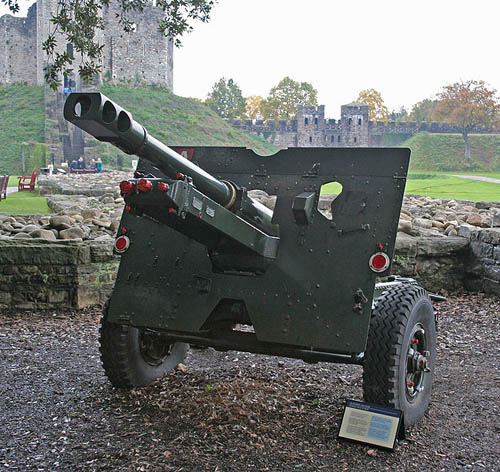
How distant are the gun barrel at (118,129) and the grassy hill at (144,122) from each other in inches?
1511

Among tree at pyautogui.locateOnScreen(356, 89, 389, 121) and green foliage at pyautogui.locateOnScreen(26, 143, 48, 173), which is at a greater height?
tree at pyautogui.locateOnScreen(356, 89, 389, 121)

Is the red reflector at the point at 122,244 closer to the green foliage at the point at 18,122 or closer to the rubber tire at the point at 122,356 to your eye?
the rubber tire at the point at 122,356

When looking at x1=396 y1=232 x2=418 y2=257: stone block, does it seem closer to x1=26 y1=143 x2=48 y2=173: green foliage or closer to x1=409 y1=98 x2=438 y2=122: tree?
x1=26 y1=143 x2=48 y2=173: green foliage

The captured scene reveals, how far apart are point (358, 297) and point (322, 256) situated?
348 mm

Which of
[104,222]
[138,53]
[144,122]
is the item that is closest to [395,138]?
[144,122]

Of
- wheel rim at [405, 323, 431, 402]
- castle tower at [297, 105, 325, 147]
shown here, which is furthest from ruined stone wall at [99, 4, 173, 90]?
wheel rim at [405, 323, 431, 402]

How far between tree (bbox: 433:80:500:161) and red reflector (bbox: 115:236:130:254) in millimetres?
50274

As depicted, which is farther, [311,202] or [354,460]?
[311,202]

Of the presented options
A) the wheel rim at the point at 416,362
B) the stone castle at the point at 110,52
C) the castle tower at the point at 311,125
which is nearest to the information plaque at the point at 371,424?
the wheel rim at the point at 416,362

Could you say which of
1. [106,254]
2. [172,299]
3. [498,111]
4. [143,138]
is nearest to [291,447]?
[172,299]

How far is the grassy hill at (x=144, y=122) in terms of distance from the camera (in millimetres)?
43906

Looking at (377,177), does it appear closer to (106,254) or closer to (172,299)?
(172,299)

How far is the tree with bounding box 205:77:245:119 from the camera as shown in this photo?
65.1m

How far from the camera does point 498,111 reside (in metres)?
51.7
